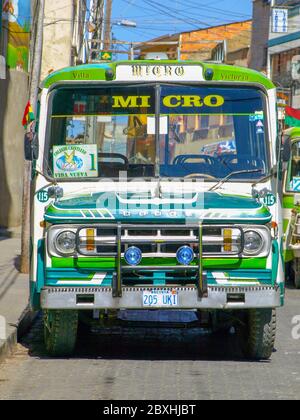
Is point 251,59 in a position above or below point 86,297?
above

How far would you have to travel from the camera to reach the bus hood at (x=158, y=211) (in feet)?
29.0

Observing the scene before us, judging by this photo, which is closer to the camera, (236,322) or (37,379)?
(37,379)

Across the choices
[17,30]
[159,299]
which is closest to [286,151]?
[159,299]

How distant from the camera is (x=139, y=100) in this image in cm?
983

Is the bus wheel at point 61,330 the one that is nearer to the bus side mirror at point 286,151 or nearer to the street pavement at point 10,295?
the street pavement at point 10,295

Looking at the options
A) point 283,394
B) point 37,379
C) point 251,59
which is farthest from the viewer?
point 251,59

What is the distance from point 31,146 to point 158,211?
5.30ft

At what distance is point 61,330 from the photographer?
9328 millimetres

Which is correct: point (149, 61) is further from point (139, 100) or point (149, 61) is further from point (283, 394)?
point (283, 394)

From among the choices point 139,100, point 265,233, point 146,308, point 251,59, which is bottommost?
point 146,308

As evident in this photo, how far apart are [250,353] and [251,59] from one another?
4621 centimetres

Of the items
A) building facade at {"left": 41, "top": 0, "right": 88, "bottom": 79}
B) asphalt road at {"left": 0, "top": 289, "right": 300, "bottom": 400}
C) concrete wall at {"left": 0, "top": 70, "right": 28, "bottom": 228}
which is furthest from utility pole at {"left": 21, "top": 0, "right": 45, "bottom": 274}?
building facade at {"left": 41, "top": 0, "right": 88, "bottom": 79}

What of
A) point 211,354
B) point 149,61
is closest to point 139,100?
point 149,61

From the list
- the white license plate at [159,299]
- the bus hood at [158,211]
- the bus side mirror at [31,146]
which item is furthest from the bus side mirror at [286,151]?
the bus side mirror at [31,146]
